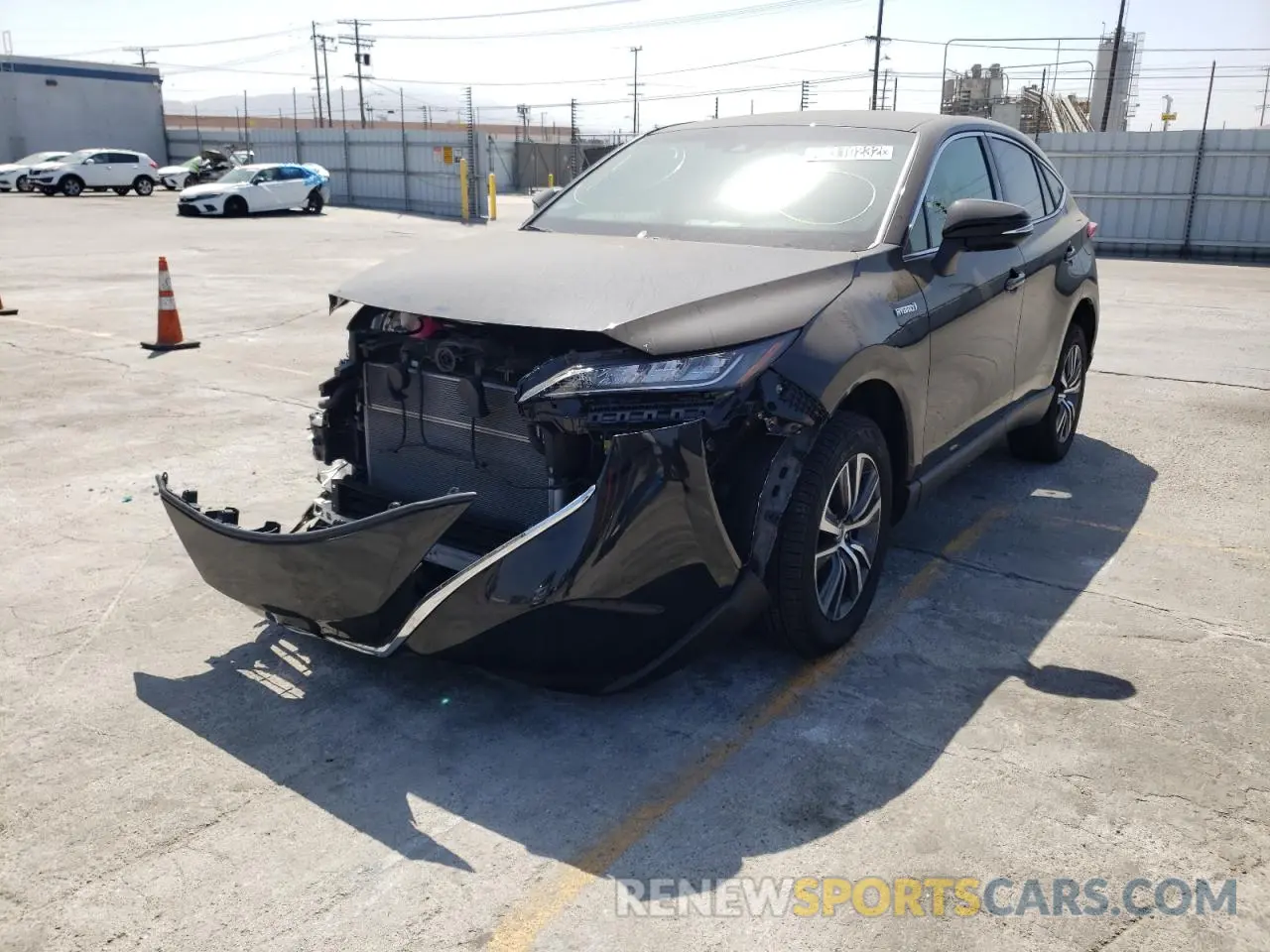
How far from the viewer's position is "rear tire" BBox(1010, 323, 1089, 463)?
614cm

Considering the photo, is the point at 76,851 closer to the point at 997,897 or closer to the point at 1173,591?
the point at 997,897

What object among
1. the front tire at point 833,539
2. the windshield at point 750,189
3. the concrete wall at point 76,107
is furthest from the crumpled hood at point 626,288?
the concrete wall at point 76,107

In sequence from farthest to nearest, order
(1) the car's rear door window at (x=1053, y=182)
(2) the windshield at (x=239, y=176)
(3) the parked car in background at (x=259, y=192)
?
(2) the windshield at (x=239, y=176), (3) the parked car in background at (x=259, y=192), (1) the car's rear door window at (x=1053, y=182)

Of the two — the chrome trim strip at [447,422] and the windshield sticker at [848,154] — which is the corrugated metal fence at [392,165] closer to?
the windshield sticker at [848,154]

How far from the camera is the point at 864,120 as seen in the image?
4699mm

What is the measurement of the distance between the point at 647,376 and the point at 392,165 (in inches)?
1348

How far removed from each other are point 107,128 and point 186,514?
55493 millimetres

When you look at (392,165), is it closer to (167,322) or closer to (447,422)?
(167,322)

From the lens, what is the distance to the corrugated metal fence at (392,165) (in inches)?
1276

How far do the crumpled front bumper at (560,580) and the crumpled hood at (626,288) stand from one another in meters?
0.38

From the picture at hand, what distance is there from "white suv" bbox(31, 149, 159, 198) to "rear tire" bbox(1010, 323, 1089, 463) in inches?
1460

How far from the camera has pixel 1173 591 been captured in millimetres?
4570

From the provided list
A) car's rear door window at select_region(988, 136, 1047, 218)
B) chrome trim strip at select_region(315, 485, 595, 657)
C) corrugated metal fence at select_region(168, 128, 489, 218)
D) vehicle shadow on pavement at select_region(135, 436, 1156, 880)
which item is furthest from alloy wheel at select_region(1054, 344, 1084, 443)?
corrugated metal fence at select_region(168, 128, 489, 218)

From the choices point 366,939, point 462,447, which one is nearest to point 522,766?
point 366,939
